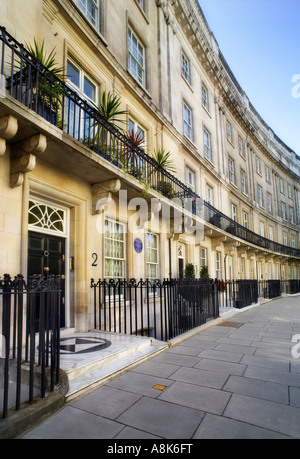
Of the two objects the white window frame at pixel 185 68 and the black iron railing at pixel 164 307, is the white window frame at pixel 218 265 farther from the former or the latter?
the white window frame at pixel 185 68

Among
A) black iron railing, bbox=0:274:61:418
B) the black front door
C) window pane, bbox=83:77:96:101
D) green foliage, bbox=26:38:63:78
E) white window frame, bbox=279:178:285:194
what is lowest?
black iron railing, bbox=0:274:61:418

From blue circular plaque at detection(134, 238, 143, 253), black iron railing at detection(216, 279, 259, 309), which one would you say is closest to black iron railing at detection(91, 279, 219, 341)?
blue circular plaque at detection(134, 238, 143, 253)

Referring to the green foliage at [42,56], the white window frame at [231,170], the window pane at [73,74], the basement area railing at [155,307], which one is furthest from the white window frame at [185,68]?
the basement area railing at [155,307]

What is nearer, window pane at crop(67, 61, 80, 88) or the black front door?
the black front door

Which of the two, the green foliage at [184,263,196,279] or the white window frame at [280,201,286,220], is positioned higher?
the white window frame at [280,201,286,220]

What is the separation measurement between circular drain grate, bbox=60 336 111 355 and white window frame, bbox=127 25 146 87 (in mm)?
8994

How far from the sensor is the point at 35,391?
9.77 ft

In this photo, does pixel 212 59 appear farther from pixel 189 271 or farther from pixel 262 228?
pixel 262 228

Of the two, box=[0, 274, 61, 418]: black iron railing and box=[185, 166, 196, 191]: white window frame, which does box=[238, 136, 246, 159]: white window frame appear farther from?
box=[0, 274, 61, 418]: black iron railing

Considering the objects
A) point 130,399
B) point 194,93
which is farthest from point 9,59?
point 194,93

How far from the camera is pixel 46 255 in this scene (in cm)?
578

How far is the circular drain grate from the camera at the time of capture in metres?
4.34
